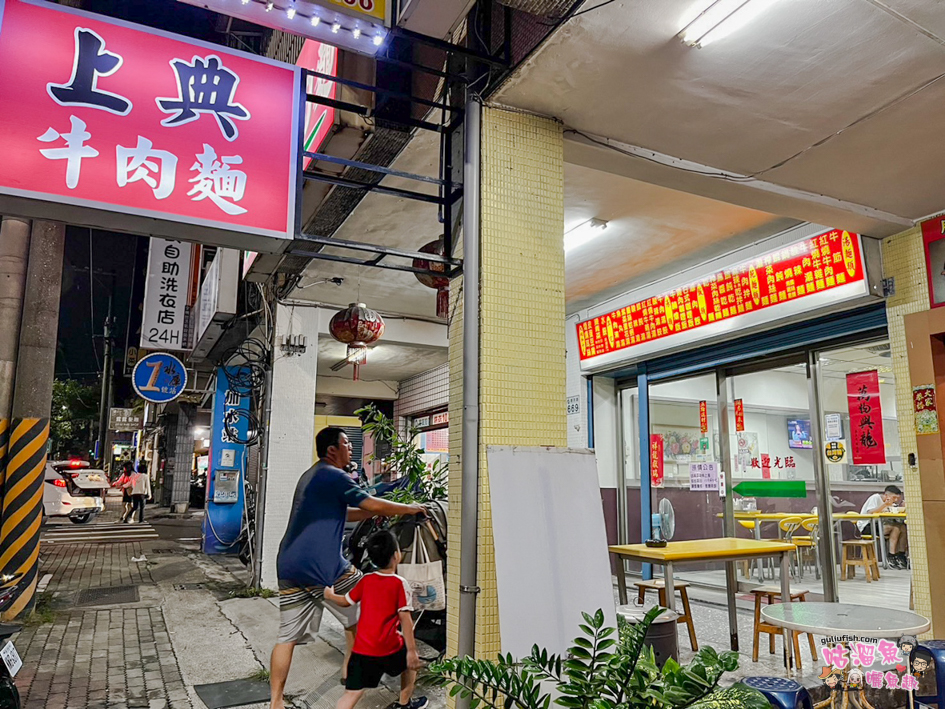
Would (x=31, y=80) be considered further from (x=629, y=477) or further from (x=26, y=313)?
(x=629, y=477)

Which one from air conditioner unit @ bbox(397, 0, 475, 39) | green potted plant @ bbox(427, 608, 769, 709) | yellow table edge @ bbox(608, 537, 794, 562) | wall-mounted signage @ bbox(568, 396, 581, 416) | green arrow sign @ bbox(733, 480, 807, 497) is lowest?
yellow table edge @ bbox(608, 537, 794, 562)

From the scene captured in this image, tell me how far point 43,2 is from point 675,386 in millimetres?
7447

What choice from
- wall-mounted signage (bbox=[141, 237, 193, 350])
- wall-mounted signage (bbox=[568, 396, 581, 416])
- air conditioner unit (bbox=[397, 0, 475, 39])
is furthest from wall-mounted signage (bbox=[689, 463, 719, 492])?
wall-mounted signage (bbox=[141, 237, 193, 350])

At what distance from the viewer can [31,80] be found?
9.18 ft

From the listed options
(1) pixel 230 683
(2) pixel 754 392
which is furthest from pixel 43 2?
(2) pixel 754 392

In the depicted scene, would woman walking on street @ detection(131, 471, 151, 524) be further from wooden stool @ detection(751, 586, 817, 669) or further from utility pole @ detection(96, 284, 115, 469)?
wooden stool @ detection(751, 586, 817, 669)

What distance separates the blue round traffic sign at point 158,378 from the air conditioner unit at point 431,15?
9.05 metres

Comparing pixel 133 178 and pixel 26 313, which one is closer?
pixel 133 178

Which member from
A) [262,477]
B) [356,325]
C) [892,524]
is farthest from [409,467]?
[892,524]

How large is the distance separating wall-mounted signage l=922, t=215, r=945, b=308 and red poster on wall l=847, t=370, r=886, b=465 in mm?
1261

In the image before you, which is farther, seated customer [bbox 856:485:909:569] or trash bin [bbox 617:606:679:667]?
seated customer [bbox 856:485:909:569]

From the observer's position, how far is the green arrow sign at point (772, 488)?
686 centimetres

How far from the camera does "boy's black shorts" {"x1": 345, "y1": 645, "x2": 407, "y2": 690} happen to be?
357cm

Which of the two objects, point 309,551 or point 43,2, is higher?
point 43,2
